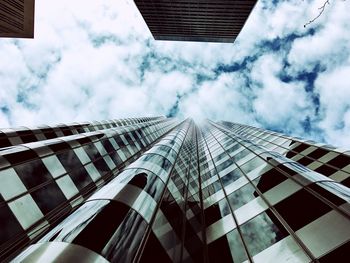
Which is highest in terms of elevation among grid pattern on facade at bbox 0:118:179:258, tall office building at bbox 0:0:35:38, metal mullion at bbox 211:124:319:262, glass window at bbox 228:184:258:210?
tall office building at bbox 0:0:35:38

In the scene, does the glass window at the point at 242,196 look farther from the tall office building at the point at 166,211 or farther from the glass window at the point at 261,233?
the glass window at the point at 261,233

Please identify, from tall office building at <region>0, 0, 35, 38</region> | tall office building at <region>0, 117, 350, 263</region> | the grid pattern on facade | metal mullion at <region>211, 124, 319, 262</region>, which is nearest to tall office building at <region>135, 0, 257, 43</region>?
tall office building at <region>0, 0, 35, 38</region>

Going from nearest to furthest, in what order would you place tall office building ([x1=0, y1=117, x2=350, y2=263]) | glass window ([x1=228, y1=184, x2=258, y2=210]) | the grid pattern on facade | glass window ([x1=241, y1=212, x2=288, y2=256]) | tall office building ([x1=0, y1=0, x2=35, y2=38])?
tall office building ([x1=0, y1=117, x2=350, y2=263]) < glass window ([x1=241, y1=212, x2=288, y2=256]) < the grid pattern on facade < glass window ([x1=228, y1=184, x2=258, y2=210]) < tall office building ([x1=0, y1=0, x2=35, y2=38])

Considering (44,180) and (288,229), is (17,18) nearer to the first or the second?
(44,180)

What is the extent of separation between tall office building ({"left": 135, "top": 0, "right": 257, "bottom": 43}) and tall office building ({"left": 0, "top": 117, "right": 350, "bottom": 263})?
85.8 meters

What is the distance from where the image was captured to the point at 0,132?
25.2 meters

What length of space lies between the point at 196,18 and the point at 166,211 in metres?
101

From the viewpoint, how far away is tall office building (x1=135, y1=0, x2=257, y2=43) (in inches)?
3548

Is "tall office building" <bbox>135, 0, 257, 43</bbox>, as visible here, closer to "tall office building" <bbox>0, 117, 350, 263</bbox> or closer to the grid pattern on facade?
the grid pattern on facade

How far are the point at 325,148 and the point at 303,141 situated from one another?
4279mm

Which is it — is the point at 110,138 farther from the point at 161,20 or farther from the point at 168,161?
the point at 161,20

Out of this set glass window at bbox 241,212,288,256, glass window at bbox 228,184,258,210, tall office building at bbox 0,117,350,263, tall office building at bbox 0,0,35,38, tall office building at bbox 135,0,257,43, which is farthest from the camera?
tall office building at bbox 135,0,257,43

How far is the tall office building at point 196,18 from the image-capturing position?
90125mm

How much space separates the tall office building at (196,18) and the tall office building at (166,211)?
85773 millimetres
